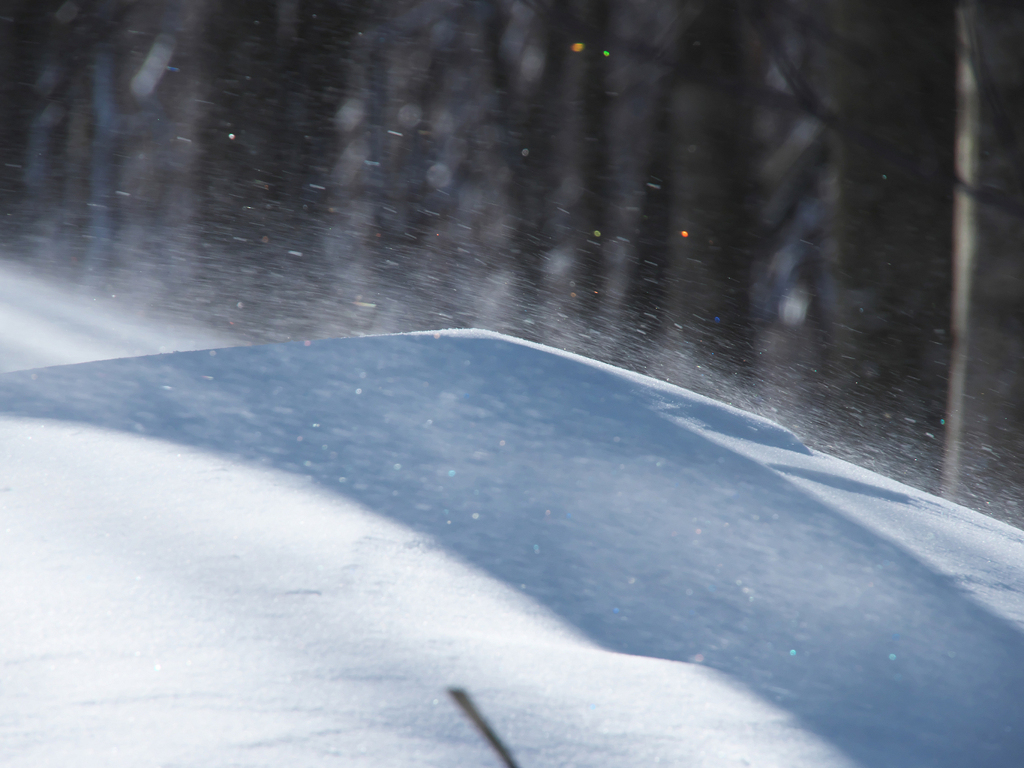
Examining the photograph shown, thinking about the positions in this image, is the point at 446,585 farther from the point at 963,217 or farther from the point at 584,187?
the point at 584,187

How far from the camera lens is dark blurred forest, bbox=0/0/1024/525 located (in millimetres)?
1957

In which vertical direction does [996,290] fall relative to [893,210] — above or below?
below

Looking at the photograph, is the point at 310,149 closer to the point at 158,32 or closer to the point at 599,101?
the point at 158,32

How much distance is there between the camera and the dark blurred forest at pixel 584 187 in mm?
1957

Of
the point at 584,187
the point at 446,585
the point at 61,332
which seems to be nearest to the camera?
the point at 446,585

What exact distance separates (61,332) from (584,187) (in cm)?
277

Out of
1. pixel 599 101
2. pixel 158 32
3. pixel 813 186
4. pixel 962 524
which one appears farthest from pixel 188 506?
pixel 158 32

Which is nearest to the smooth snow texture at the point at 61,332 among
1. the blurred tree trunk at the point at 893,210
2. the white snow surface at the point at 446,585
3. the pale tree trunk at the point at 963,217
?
the white snow surface at the point at 446,585

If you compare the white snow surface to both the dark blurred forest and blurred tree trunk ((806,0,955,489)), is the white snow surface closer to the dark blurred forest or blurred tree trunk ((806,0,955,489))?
the dark blurred forest

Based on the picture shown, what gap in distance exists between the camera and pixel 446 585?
562 millimetres

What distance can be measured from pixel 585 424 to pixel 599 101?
269cm

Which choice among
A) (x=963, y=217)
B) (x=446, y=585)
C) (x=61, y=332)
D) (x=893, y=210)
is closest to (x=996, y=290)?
(x=963, y=217)

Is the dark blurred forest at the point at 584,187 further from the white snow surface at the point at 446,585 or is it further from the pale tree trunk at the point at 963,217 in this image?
the white snow surface at the point at 446,585

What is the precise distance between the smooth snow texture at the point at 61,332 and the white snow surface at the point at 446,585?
0.49 feet
